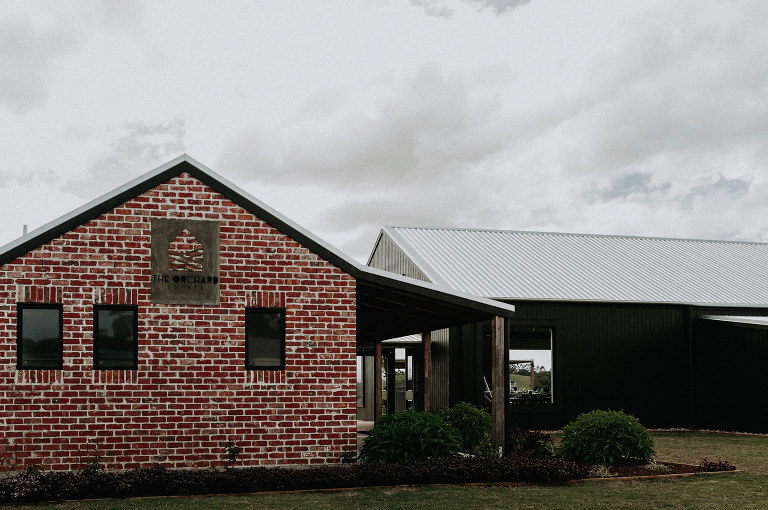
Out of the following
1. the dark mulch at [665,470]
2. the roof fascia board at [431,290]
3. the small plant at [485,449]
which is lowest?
the dark mulch at [665,470]

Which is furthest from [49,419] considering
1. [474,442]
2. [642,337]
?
[642,337]

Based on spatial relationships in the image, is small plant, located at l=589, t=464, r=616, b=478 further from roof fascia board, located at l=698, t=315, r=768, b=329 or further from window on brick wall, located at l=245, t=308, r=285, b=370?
roof fascia board, located at l=698, t=315, r=768, b=329

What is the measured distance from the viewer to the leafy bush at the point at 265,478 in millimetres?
10664

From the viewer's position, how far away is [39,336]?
12.2 metres

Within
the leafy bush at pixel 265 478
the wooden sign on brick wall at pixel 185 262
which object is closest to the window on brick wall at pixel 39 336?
the wooden sign on brick wall at pixel 185 262

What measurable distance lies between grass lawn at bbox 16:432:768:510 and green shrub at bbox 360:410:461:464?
1380 mm

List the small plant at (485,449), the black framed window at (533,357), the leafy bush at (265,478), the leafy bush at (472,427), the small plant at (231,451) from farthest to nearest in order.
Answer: the black framed window at (533,357) < the leafy bush at (472,427) < the small plant at (485,449) < the small plant at (231,451) < the leafy bush at (265,478)

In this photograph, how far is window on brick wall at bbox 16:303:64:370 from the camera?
1210 cm

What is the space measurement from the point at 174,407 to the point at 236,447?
1117 mm

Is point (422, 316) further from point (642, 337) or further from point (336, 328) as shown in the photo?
point (642, 337)

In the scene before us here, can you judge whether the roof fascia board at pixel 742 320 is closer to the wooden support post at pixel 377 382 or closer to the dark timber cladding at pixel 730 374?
the dark timber cladding at pixel 730 374

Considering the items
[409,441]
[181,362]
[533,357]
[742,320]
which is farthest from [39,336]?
[533,357]

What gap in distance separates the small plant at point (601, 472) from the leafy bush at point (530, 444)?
4.64 ft

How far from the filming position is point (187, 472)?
11.6 meters
